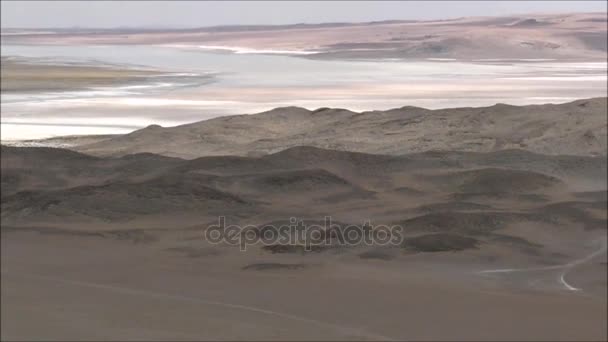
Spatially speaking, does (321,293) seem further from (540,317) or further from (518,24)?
(518,24)

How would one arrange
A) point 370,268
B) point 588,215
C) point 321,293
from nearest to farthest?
point 321,293, point 370,268, point 588,215

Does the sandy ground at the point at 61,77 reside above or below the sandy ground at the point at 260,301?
above

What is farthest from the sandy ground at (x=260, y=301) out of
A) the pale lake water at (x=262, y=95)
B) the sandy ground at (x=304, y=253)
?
the pale lake water at (x=262, y=95)

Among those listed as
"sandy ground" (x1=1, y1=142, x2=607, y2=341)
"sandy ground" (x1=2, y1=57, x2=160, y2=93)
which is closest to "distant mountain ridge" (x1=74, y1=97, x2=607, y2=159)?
"sandy ground" (x1=1, y1=142, x2=607, y2=341)

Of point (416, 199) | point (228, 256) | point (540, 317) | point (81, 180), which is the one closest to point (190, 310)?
point (228, 256)

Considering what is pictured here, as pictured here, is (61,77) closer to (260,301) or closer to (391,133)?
(391,133)

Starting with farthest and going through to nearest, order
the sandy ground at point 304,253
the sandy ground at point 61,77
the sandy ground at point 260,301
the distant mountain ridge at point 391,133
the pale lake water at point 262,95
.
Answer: the sandy ground at point 61,77 < the pale lake water at point 262,95 < the distant mountain ridge at point 391,133 < the sandy ground at point 304,253 < the sandy ground at point 260,301

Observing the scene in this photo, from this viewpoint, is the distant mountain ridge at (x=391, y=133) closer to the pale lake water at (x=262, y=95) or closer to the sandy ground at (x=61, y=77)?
the pale lake water at (x=262, y=95)
